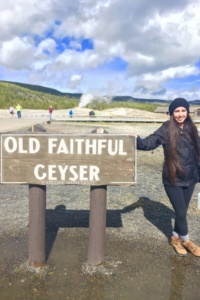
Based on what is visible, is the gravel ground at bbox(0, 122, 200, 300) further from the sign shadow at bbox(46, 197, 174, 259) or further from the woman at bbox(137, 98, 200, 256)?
the woman at bbox(137, 98, 200, 256)

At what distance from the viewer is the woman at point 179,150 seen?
3479mm

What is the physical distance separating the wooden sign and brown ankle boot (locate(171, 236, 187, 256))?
1.11m

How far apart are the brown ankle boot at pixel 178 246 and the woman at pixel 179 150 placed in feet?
0.97

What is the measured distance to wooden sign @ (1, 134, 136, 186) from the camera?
3184 millimetres

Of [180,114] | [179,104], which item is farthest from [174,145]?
[179,104]

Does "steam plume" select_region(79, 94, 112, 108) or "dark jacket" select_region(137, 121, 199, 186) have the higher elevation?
"steam plume" select_region(79, 94, 112, 108)

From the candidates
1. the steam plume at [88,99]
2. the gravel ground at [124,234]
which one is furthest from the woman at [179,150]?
the steam plume at [88,99]

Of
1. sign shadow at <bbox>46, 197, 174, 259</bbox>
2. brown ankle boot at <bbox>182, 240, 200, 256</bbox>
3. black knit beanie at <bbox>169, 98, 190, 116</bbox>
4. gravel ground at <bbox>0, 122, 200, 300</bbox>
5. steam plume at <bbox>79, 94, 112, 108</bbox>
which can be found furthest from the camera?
steam plume at <bbox>79, 94, 112, 108</bbox>

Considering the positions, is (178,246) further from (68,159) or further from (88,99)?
(88,99)

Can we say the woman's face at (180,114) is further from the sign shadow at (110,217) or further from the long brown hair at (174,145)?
the sign shadow at (110,217)

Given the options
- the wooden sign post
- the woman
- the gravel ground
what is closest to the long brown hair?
the woman

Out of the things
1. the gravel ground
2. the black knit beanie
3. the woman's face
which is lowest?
the gravel ground

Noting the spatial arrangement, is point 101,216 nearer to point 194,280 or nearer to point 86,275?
point 86,275

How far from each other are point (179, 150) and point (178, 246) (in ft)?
3.85
